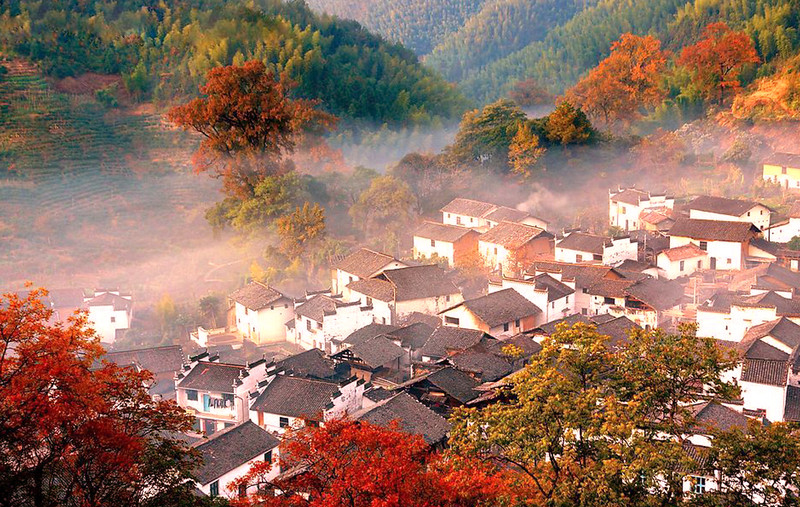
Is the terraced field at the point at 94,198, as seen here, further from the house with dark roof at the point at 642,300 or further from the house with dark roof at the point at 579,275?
the house with dark roof at the point at 642,300

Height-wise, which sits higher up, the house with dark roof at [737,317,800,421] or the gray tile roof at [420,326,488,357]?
the house with dark roof at [737,317,800,421]

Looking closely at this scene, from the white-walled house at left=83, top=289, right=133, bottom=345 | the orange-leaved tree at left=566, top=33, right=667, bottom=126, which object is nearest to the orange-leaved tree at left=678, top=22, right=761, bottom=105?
the orange-leaved tree at left=566, top=33, right=667, bottom=126

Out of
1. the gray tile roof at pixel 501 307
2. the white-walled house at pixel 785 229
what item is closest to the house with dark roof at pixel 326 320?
the gray tile roof at pixel 501 307

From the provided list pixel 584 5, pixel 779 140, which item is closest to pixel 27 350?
pixel 779 140

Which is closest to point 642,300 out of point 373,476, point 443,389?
point 443,389

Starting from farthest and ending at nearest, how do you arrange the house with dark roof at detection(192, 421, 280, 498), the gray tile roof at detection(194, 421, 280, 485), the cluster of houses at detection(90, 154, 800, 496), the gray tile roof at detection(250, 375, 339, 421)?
the gray tile roof at detection(250, 375, 339, 421), the cluster of houses at detection(90, 154, 800, 496), the gray tile roof at detection(194, 421, 280, 485), the house with dark roof at detection(192, 421, 280, 498)

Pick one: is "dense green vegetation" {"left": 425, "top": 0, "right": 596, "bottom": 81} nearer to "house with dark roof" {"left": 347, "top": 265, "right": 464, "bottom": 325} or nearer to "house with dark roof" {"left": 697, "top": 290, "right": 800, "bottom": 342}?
"house with dark roof" {"left": 347, "top": 265, "right": 464, "bottom": 325}
